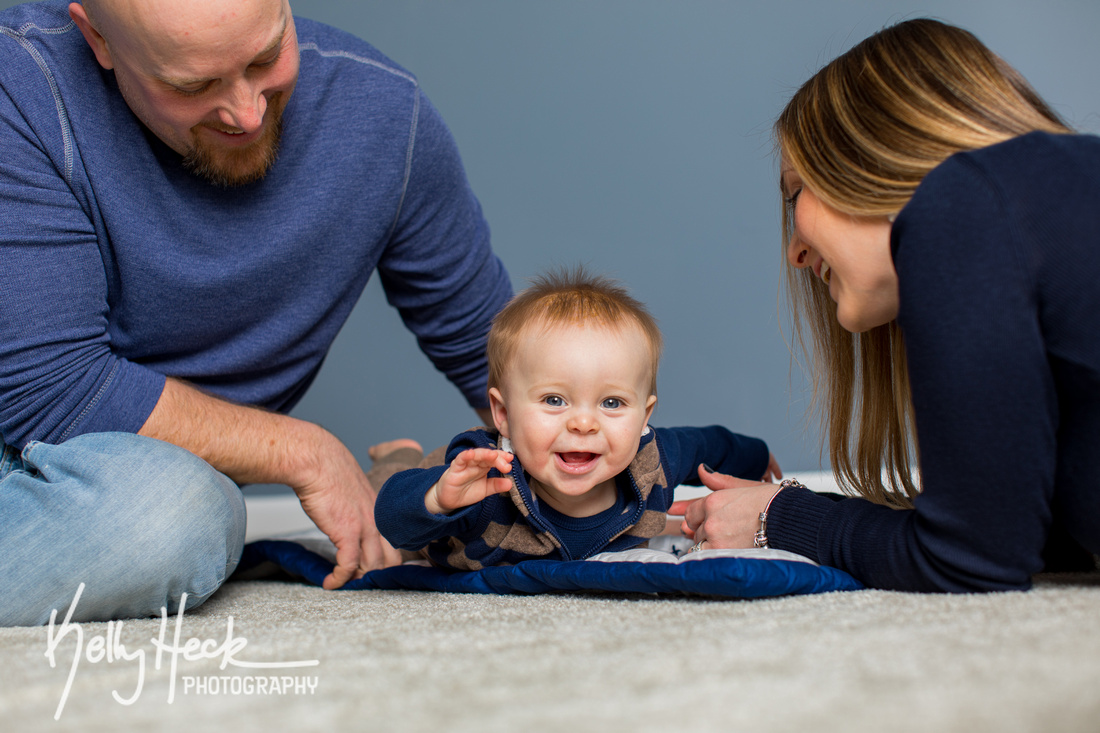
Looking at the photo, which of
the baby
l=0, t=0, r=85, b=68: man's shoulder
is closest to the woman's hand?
the baby

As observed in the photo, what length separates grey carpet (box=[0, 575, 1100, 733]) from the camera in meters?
0.51

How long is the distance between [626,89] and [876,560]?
231cm

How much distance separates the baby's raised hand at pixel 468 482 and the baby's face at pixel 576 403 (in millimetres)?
89

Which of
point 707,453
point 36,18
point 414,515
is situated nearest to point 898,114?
point 707,453

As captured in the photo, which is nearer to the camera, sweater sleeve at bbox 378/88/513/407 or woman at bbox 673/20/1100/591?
woman at bbox 673/20/1100/591

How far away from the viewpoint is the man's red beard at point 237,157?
128cm

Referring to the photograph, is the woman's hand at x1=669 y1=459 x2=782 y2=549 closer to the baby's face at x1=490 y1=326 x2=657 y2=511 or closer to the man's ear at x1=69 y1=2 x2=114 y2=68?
the baby's face at x1=490 y1=326 x2=657 y2=511

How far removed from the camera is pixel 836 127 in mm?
973

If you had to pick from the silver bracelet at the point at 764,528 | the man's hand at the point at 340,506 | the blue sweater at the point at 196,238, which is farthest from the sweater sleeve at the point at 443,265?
the silver bracelet at the point at 764,528

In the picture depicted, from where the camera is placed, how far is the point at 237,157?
1.30 m

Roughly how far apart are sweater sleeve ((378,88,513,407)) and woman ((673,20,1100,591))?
0.74 meters

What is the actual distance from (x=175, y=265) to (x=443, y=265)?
0.52 meters

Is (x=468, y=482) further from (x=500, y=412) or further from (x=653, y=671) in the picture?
(x=653, y=671)

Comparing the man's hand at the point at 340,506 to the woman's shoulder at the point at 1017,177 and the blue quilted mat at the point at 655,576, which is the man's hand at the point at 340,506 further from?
the woman's shoulder at the point at 1017,177
